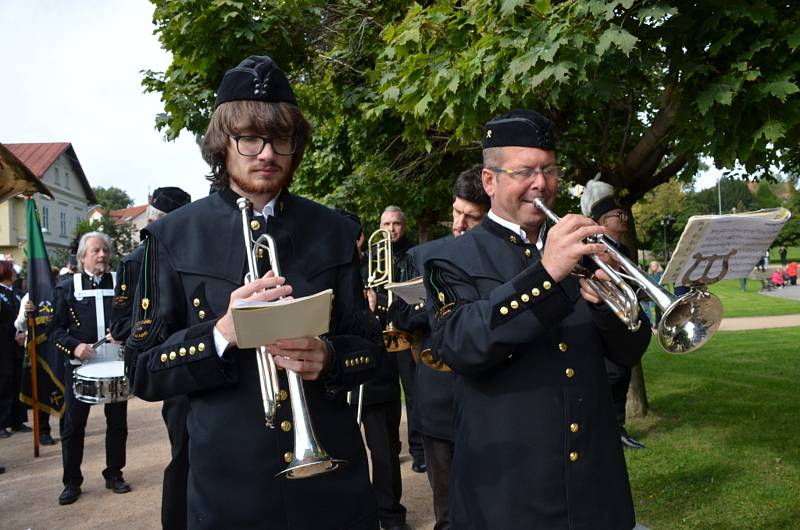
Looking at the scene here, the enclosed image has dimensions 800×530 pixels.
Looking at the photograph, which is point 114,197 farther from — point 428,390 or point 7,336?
point 428,390

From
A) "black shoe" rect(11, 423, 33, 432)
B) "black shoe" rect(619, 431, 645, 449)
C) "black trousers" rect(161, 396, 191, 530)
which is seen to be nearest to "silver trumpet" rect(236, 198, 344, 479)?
"black trousers" rect(161, 396, 191, 530)

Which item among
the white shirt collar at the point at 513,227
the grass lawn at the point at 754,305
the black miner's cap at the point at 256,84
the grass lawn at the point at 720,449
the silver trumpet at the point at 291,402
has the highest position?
the black miner's cap at the point at 256,84

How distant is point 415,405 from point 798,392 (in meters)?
7.41

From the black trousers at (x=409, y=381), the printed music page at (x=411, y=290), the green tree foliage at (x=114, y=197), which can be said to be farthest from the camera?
the green tree foliage at (x=114, y=197)

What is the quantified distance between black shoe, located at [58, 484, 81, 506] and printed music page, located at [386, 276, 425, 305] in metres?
4.24

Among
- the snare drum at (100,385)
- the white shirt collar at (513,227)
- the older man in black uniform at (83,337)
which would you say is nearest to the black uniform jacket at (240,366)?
the white shirt collar at (513,227)

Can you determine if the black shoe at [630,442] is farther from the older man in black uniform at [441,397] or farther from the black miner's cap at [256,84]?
the black miner's cap at [256,84]

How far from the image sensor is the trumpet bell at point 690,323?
7.80 ft

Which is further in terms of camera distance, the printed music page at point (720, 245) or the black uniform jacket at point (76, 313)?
the black uniform jacket at point (76, 313)

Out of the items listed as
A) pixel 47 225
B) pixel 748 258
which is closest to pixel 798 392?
pixel 748 258

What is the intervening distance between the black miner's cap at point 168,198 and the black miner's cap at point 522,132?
347 centimetres

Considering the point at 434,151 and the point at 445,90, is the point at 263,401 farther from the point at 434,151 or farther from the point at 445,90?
the point at 434,151

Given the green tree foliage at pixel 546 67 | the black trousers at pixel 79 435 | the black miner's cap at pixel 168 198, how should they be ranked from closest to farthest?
the green tree foliage at pixel 546 67 < the black miner's cap at pixel 168 198 < the black trousers at pixel 79 435

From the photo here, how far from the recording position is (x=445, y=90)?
17.9 ft
